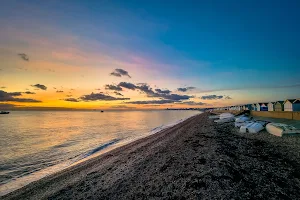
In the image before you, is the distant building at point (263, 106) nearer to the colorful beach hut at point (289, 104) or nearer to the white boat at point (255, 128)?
the colorful beach hut at point (289, 104)

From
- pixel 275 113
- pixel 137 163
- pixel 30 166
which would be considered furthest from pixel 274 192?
pixel 275 113

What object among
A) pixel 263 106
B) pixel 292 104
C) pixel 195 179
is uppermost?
pixel 292 104

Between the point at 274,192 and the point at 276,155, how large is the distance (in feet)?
17.5

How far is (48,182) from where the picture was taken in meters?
12.3

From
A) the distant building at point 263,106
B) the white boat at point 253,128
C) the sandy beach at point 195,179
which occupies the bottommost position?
the sandy beach at point 195,179

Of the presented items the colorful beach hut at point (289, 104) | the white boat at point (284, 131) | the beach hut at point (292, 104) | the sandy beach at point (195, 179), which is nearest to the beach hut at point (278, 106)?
the colorful beach hut at point (289, 104)

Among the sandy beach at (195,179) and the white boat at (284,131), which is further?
the white boat at (284,131)

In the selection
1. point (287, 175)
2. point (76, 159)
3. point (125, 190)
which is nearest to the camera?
point (287, 175)

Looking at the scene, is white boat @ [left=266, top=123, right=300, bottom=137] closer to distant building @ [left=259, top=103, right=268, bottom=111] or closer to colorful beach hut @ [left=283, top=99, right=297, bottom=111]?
colorful beach hut @ [left=283, top=99, right=297, bottom=111]

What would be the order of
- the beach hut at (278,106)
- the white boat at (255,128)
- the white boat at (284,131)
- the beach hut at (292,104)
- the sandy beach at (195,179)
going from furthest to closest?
the beach hut at (278,106)
the beach hut at (292,104)
the white boat at (255,128)
the white boat at (284,131)
the sandy beach at (195,179)

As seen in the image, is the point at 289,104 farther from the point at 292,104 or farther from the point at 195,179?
the point at 195,179

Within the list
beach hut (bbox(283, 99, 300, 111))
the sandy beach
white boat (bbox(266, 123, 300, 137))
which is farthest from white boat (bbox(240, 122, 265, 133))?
beach hut (bbox(283, 99, 300, 111))

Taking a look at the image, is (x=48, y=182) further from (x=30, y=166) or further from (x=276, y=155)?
(x=276, y=155)

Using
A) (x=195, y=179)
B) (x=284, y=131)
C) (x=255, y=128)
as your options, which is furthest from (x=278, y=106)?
(x=195, y=179)
